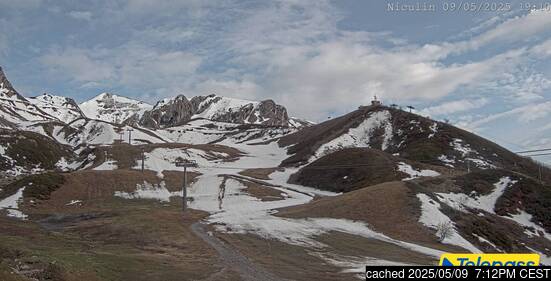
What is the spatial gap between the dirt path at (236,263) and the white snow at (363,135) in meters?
112

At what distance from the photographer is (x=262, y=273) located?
103 feet

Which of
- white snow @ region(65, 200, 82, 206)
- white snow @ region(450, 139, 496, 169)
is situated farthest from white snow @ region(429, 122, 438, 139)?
white snow @ region(65, 200, 82, 206)

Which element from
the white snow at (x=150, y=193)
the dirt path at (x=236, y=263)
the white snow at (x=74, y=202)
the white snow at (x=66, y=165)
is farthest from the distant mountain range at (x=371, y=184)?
the dirt path at (x=236, y=263)

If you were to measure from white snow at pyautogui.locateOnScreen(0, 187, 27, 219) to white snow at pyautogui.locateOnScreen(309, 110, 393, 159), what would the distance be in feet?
303

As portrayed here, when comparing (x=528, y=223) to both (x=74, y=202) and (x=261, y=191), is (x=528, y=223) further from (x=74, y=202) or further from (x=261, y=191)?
(x=74, y=202)

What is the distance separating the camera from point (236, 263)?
3516cm

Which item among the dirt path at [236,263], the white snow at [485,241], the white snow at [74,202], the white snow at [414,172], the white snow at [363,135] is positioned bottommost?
the white snow at [485,241]

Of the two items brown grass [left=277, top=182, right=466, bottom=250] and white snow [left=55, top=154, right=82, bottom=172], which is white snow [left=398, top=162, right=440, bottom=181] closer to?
brown grass [left=277, top=182, right=466, bottom=250]

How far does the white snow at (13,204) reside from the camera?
7309 cm

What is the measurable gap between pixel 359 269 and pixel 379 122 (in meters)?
156

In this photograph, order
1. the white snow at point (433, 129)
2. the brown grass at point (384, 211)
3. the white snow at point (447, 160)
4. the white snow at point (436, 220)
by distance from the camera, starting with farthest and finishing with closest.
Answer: the white snow at point (433, 129) < the white snow at point (447, 160) < the brown grass at point (384, 211) < the white snow at point (436, 220)

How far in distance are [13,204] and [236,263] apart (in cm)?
6491

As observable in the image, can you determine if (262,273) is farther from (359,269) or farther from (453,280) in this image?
(453,280)

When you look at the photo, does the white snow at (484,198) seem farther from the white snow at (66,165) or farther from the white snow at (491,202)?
the white snow at (66,165)
